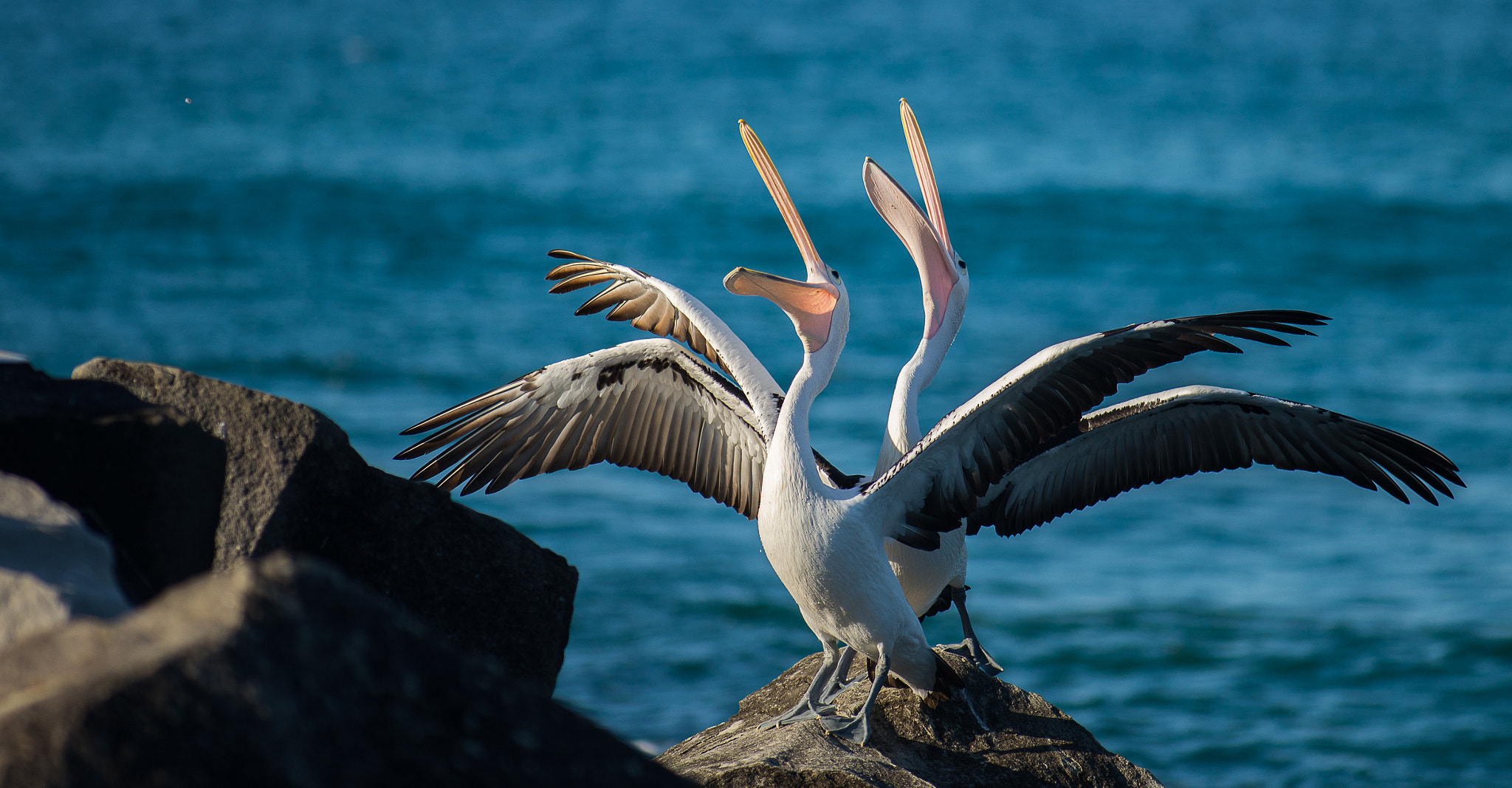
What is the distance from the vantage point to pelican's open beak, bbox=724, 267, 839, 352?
5184 millimetres

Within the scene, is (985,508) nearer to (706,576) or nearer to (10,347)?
(706,576)

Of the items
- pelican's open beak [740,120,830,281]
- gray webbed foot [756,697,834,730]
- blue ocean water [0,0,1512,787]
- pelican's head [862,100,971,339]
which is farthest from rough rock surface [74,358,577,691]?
blue ocean water [0,0,1512,787]

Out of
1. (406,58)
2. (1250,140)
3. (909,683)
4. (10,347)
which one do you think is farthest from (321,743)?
(406,58)

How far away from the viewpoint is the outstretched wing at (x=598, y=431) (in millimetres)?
5848

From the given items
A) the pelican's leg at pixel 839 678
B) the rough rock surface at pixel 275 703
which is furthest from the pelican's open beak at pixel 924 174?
the rough rock surface at pixel 275 703

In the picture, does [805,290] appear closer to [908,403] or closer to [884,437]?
[908,403]

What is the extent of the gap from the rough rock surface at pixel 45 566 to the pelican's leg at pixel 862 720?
9.24ft

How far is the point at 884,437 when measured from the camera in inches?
229

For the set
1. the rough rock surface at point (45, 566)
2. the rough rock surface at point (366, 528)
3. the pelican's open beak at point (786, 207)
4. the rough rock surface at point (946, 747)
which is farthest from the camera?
the pelican's open beak at point (786, 207)

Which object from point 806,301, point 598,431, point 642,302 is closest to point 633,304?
point 642,302

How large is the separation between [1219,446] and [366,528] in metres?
3.79

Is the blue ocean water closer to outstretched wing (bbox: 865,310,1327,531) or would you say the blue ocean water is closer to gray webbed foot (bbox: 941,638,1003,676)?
gray webbed foot (bbox: 941,638,1003,676)

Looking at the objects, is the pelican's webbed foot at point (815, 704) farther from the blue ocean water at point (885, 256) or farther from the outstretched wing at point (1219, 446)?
the blue ocean water at point (885, 256)

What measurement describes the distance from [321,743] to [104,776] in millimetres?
331
